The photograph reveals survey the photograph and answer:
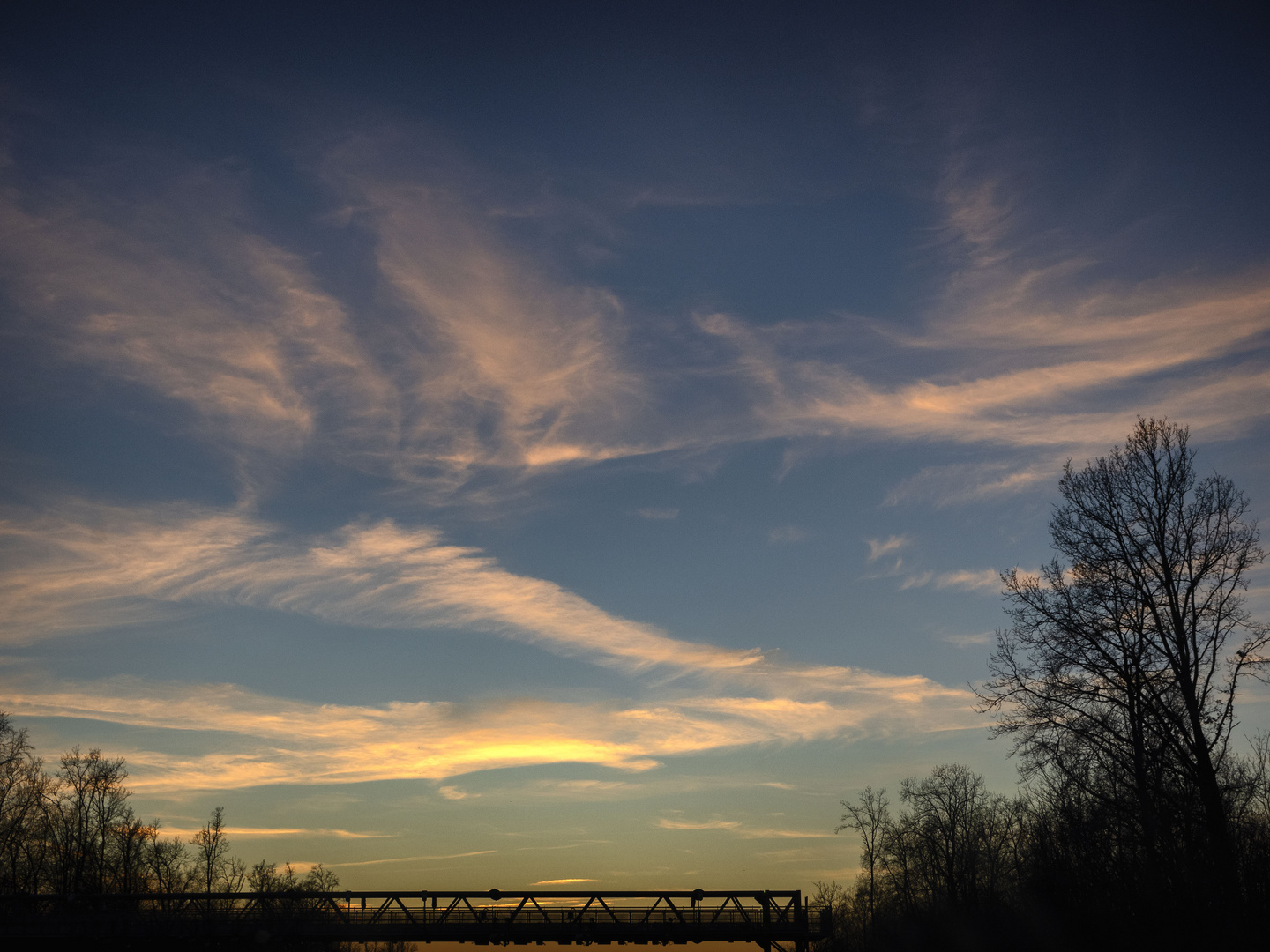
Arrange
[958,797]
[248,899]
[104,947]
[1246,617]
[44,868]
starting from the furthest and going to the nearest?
[958,797], [44,868], [248,899], [104,947], [1246,617]

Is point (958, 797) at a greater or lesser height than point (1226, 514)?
lesser

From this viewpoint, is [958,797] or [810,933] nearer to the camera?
[810,933]

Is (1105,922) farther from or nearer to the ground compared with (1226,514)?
nearer to the ground

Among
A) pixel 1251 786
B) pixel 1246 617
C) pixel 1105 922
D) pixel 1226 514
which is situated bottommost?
pixel 1105 922

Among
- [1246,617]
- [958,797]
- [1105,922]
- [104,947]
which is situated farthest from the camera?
[958,797]

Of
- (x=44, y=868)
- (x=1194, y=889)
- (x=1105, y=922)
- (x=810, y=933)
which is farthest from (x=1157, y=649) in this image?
(x=44, y=868)

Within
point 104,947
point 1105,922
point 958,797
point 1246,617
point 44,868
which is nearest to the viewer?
point 1246,617

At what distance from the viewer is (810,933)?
5338 centimetres

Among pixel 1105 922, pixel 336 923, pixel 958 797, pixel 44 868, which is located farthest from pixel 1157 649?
pixel 44 868

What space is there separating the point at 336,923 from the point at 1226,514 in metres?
48.1

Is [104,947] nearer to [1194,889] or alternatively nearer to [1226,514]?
[1194,889]

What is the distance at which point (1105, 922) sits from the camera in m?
37.4

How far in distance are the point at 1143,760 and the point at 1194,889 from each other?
4.99 meters

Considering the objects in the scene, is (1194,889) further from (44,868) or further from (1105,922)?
(44,868)
